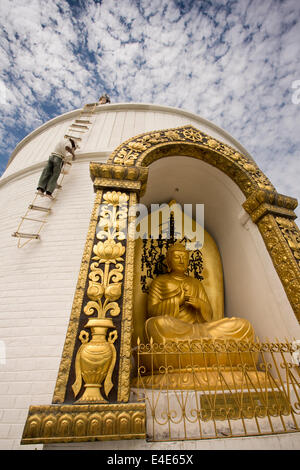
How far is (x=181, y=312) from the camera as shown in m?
3.74

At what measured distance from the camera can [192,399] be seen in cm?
210

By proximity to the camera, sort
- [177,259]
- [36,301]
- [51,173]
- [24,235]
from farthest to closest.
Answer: [177,259] → [51,173] → [24,235] → [36,301]

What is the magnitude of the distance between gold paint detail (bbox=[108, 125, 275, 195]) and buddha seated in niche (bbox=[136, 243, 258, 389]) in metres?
1.69

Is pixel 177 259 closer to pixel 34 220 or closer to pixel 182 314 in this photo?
pixel 182 314

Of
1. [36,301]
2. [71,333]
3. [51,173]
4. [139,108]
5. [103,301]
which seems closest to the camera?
[71,333]

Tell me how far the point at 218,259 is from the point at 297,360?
2.47 metres

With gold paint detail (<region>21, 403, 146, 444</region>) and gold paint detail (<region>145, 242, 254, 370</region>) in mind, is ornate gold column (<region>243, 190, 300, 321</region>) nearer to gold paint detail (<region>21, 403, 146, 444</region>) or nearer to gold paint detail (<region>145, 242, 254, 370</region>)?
gold paint detail (<region>145, 242, 254, 370</region>)

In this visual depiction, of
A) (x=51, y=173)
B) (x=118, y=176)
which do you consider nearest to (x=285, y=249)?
(x=118, y=176)

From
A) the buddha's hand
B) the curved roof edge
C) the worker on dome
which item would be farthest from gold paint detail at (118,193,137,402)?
the worker on dome

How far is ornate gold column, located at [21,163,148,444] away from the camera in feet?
5.25

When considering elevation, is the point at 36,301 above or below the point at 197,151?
below

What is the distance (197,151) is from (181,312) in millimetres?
2835

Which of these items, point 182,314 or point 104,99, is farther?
point 104,99

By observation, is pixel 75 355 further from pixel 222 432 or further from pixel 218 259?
pixel 218 259
